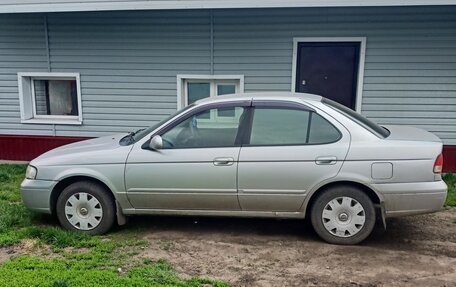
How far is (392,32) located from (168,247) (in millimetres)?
5158

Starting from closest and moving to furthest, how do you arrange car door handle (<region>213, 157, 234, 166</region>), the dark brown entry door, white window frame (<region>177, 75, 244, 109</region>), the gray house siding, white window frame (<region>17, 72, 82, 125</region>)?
car door handle (<region>213, 157, 234, 166</region>) < the gray house siding < the dark brown entry door < white window frame (<region>177, 75, 244, 109</region>) < white window frame (<region>17, 72, 82, 125</region>)

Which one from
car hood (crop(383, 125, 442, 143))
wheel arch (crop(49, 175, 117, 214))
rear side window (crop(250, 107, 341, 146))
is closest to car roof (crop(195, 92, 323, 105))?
rear side window (crop(250, 107, 341, 146))

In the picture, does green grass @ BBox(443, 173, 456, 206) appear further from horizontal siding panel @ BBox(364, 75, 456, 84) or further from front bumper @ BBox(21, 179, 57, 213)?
front bumper @ BBox(21, 179, 57, 213)

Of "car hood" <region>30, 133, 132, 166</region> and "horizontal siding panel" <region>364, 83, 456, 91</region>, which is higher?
"horizontal siding panel" <region>364, 83, 456, 91</region>

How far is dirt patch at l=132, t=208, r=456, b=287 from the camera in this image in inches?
141

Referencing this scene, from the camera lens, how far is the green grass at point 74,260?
11.2 ft

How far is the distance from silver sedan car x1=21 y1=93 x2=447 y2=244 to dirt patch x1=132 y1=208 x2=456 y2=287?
0.29 metres

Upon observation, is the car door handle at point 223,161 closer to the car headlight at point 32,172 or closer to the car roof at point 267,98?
the car roof at point 267,98

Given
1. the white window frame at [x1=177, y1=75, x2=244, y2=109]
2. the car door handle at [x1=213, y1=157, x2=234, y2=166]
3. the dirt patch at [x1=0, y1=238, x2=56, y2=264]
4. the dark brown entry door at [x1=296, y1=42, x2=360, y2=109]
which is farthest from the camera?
the white window frame at [x1=177, y1=75, x2=244, y2=109]

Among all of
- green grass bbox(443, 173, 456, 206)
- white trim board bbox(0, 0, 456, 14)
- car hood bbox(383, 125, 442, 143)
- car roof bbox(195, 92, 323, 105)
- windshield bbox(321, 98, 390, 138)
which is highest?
white trim board bbox(0, 0, 456, 14)

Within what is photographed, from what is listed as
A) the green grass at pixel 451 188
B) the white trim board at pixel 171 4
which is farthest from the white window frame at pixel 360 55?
Result: the green grass at pixel 451 188

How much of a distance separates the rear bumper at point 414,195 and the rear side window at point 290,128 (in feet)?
2.45

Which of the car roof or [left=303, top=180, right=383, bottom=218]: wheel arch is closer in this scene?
[left=303, top=180, right=383, bottom=218]: wheel arch

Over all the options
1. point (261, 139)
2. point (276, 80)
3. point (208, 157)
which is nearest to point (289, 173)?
point (261, 139)
